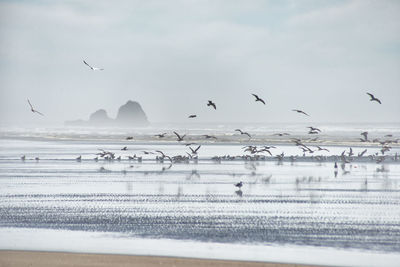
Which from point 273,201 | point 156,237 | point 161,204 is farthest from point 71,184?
point 156,237

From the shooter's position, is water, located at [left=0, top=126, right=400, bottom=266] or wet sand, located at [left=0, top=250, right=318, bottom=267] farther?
water, located at [left=0, top=126, right=400, bottom=266]

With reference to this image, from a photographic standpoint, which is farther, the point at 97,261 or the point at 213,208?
the point at 213,208

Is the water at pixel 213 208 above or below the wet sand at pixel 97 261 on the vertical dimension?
above

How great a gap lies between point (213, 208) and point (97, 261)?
27.3 ft

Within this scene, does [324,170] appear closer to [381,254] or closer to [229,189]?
[229,189]

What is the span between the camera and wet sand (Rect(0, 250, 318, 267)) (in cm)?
1323

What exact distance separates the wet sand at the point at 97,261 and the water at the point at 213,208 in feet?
2.24

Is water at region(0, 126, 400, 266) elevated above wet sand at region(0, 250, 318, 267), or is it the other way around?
water at region(0, 126, 400, 266)

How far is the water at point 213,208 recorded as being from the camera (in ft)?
51.5

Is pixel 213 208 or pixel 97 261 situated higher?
pixel 213 208

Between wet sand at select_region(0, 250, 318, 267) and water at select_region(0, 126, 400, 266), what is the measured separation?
68 cm

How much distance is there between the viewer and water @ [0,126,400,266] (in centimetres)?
1570

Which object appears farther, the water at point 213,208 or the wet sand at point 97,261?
the water at point 213,208

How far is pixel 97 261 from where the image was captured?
13.5 meters
